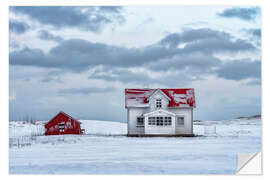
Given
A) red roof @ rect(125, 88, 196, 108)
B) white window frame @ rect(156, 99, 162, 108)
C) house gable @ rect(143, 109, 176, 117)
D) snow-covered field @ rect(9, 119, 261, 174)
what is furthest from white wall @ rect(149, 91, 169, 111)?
snow-covered field @ rect(9, 119, 261, 174)

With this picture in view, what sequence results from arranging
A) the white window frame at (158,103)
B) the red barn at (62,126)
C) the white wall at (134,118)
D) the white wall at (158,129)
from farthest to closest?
the white window frame at (158,103) < the white wall at (134,118) < the white wall at (158,129) < the red barn at (62,126)

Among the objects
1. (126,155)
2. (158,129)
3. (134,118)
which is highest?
(134,118)

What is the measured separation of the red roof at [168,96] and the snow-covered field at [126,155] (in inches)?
148

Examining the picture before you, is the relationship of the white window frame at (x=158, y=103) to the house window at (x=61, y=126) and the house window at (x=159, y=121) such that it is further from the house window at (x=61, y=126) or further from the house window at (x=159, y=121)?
the house window at (x=61, y=126)

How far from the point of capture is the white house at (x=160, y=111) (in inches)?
922

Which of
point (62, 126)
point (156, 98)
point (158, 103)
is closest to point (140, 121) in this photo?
point (158, 103)

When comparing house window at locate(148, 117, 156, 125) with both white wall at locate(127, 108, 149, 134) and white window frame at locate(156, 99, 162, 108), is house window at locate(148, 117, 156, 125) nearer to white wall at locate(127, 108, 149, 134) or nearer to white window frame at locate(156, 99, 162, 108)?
white wall at locate(127, 108, 149, 134)

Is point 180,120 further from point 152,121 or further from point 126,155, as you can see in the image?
point 126,155

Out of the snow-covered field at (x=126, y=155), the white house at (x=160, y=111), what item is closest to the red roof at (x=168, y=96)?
the white house at (x=160, y=111)

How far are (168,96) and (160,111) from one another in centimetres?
161

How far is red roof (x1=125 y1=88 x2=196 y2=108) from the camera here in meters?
24.3

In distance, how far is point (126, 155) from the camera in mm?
15820
